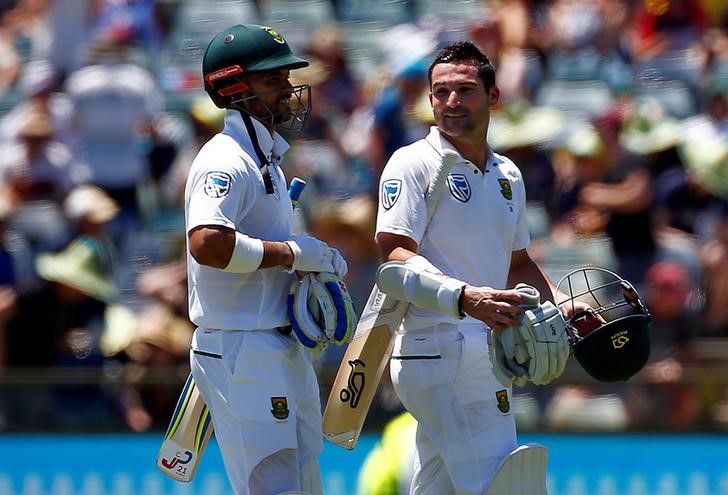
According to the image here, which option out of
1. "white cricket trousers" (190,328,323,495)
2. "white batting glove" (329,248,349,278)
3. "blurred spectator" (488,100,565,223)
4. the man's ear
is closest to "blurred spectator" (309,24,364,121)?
"blurred spectator" (488,100,565,223)

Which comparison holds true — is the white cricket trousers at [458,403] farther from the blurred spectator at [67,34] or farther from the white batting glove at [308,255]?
the blurred spectator at [67,34]

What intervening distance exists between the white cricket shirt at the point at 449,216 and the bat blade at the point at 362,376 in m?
0.08

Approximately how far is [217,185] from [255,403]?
0.72 meters

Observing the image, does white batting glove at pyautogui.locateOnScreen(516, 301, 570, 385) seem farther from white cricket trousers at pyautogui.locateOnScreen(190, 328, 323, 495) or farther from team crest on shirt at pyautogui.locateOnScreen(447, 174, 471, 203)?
white cricket trousers at pyautogui.locateOnScreen(190, 328, 323, 495)

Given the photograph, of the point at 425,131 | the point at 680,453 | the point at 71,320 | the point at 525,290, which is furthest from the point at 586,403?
the point at 525,290

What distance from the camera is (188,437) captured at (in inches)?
216

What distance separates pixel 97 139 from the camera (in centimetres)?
1088

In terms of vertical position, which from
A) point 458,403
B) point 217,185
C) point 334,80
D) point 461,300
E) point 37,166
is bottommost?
point 37,166

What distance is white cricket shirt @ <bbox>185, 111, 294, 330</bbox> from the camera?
5.05m

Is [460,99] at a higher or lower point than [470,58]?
lower

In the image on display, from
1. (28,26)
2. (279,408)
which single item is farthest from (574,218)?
(28,26)

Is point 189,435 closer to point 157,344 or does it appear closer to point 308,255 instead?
point 308,255

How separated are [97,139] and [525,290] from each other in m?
6.37

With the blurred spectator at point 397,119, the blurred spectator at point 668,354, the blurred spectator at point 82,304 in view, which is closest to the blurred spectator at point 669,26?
the blurred spectator at point 397,119
